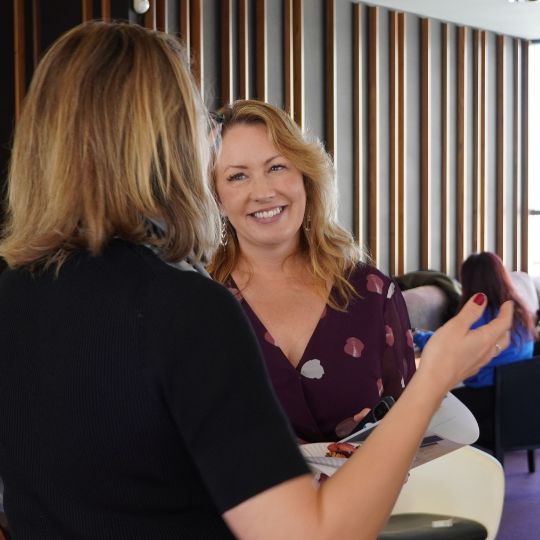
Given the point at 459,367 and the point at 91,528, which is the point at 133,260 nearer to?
the point at 91,528

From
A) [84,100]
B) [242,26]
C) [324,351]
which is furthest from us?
[242,26]

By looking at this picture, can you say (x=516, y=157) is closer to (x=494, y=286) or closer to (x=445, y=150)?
(x=445, y=150)

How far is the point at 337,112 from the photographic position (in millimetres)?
7168

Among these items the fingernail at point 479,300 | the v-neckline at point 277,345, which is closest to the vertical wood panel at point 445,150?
the v-neckline at point 277,345

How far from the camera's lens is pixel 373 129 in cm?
747

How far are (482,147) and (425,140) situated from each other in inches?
33.5

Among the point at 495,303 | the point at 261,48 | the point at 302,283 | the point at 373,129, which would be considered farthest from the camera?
the point at 373,129

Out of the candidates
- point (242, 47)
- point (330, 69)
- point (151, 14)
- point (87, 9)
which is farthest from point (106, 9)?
point (330, 69)

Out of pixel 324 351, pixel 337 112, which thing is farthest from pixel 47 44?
pixel 324 351

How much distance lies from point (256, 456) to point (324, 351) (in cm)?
121

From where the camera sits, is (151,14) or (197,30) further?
(197,30)

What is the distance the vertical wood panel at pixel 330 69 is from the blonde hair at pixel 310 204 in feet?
15.3

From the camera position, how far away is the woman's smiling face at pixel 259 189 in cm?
235

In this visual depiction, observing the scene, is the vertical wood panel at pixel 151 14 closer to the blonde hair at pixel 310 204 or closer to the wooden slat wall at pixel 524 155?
the blonde hair at pixel 310 204
